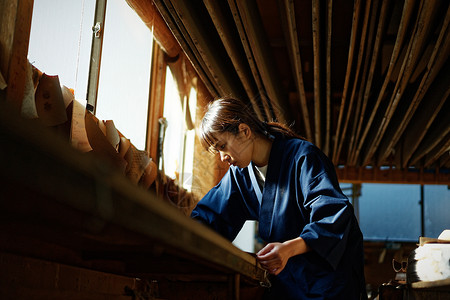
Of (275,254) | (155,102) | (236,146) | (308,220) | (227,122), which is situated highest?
(155,102)

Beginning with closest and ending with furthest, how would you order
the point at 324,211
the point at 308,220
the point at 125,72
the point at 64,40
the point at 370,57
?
1. the point at 324,211
2. the point at 308,220
3. the point at 64,40
4. the point at 125,72
5. the point at 370,57

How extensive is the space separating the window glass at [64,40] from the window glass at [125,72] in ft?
0.80

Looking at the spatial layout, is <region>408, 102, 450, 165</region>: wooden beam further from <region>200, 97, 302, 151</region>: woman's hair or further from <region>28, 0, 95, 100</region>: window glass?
<region>28, 0, 95, 100</region>: window glass

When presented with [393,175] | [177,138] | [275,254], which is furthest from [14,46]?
[393,175]

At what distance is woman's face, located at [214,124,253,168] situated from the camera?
2.59m

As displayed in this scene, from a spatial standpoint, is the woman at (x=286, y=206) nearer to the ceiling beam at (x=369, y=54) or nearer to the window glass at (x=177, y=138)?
the ceiling beam at (x=369, y=54)

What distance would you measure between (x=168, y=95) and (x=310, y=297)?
295 cm

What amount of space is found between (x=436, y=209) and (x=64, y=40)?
31.2 feet

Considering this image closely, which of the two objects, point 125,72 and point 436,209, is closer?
point 125,72

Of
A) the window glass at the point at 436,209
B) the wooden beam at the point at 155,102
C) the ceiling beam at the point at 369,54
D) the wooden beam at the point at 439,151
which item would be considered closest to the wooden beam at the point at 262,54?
the ceiling beam at the point at 369,54

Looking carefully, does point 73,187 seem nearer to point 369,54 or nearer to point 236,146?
point 236,146

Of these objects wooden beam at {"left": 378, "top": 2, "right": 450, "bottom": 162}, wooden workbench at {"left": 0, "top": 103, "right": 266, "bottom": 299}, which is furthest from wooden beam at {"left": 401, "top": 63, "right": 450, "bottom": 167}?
wooden workbench at {"left": 0, "top": 103, "right": 266, "bottom": 299}

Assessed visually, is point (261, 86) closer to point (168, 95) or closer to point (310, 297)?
point (168, 95)

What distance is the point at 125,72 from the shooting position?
12.7 feet
